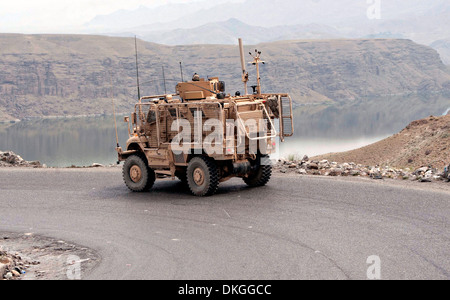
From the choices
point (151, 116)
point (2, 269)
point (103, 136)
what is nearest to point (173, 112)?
point (151, 116)

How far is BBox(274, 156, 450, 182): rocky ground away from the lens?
55.0 feet

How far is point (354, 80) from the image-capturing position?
196m

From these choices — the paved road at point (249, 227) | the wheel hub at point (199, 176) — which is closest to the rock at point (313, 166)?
the paved road at point (249, 227)

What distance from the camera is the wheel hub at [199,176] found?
15.7 meters

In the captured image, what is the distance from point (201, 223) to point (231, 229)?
0.90 metres

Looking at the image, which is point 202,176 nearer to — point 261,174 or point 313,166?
point 261,174

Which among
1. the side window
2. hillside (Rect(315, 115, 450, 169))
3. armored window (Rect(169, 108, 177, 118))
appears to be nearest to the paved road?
the side window

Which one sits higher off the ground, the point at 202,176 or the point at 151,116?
the point at 151,116

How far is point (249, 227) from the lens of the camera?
12258 mm

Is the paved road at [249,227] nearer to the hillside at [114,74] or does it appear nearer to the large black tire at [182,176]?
the large black tire at [182,176]

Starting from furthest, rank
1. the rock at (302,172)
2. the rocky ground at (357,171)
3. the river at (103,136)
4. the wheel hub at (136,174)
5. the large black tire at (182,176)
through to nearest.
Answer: the river at (103,136) → the rock at (302,172) → the wheel hub at (136,174) → the large black tire at (182,176) → the rocky ground at (357,171)

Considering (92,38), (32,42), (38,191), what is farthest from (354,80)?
(38,191)

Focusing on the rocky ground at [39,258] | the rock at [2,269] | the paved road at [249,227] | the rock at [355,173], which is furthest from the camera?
the rock at [355,173]

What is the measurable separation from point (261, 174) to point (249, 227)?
4.36 m
